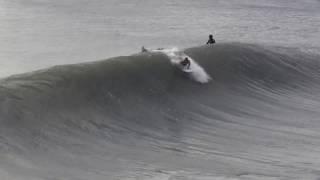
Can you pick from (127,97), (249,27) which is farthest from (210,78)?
(249,27)

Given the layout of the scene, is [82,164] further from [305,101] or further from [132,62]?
[305,101]

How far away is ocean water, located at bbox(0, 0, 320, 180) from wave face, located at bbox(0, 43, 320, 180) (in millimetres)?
24

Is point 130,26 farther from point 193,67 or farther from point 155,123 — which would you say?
point 155,123

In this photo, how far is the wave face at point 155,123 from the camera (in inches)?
427

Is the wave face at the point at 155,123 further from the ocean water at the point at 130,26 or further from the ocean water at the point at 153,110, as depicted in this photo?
the ocean water at the point at 130,26

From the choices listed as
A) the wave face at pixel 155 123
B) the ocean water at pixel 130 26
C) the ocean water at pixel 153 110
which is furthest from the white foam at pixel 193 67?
the ocean water at pixel 130 26

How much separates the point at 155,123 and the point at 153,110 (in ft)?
2.89

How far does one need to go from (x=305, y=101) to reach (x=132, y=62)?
4.59m

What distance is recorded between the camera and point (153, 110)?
1498 cm

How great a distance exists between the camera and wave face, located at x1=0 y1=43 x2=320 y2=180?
35.6 feet

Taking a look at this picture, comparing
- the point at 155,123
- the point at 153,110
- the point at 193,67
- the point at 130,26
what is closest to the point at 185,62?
the point at 193,67

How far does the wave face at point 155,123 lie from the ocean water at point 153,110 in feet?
0.08

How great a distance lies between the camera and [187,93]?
16.8 m

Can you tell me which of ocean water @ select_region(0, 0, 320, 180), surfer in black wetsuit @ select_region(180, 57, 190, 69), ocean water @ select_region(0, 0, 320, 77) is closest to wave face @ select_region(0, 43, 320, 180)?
ocean water @ select_region(0, 0, 320, 180)
